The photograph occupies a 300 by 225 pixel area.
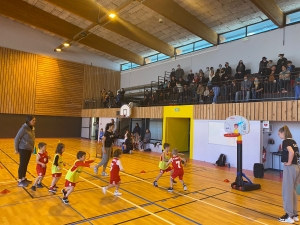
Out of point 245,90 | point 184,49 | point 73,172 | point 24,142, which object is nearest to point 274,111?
point 245,90

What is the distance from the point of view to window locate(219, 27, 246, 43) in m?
14.4

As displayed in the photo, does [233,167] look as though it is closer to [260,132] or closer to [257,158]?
[257,158]

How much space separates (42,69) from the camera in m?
20.5

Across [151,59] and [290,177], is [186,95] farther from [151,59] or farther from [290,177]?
[290,177]

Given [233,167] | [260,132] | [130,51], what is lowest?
[233,167]

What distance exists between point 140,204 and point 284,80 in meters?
8.13

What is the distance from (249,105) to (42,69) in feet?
58.3

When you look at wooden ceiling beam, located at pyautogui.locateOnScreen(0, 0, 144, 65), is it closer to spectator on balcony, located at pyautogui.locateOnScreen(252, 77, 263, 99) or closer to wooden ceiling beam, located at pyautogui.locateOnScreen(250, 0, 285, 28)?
wooden ceiling beam, located at pyautogui.locateOnScreen(250, 0, 285, 28)

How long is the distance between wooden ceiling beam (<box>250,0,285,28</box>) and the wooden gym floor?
828 cm

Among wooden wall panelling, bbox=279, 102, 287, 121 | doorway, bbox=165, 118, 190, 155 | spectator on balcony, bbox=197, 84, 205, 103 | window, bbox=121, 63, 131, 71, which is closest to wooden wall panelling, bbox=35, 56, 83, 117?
window, bbox=121, 63, 131, 71

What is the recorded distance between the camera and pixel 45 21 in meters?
16.6

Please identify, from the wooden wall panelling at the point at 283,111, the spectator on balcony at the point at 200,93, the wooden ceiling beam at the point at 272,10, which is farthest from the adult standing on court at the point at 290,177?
the wooden ceiling beam at the point at 272,10

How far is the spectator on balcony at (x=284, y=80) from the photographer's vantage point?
9.58 m

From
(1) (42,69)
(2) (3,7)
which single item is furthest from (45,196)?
(1) (42,69)
